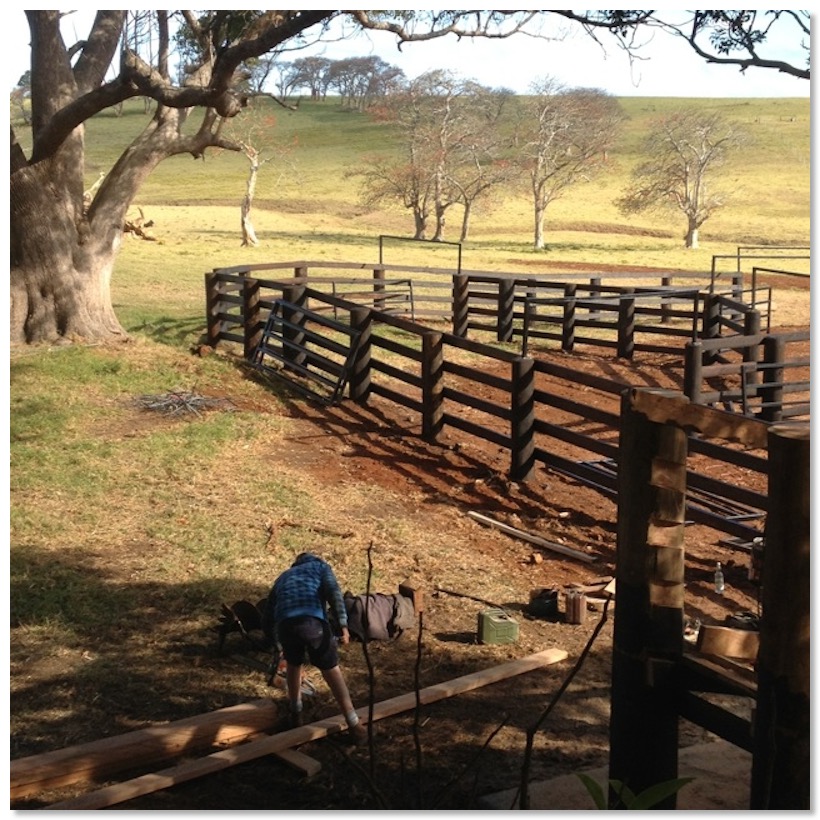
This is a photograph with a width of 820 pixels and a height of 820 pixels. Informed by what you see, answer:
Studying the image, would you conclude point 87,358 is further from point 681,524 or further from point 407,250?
point 407,250

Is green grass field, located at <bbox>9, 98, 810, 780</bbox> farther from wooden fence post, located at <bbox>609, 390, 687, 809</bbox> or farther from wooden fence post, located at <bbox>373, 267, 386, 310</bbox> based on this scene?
wooden fence post, located at <bbox>373, 267, 386, 310</bbox>

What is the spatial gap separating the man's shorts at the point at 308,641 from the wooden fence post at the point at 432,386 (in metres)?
6.99

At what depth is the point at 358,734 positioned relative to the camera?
6.04 metres

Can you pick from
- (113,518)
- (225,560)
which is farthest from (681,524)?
(113,518)

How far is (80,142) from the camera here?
1656 cm

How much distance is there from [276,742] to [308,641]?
0.54 m

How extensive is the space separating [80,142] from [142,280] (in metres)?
12.3

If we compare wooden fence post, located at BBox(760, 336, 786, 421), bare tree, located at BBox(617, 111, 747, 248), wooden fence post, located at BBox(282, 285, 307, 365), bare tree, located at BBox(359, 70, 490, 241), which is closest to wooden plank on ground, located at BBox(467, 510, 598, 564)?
wooden fence post, located at BBox(760, 336, 786, 421)

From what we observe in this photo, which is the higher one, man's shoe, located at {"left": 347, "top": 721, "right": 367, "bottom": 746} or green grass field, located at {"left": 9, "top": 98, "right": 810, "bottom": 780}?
green grass field, located at {"left": 9, "top": 98, "right": 810, "bottom": 780}

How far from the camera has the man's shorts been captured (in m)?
6.09

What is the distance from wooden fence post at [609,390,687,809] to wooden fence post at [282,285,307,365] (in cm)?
1182

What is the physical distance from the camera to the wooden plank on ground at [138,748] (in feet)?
17.9

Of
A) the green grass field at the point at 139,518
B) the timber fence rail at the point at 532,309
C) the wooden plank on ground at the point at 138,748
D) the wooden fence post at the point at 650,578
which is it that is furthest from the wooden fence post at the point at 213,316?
the wooden fence post at the point at 650,578

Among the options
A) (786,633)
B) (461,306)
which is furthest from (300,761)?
(461,306)
